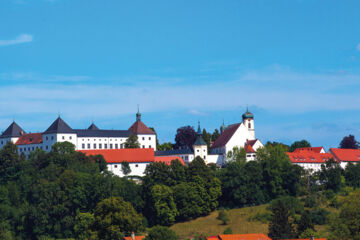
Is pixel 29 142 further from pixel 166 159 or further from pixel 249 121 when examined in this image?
pixel 249 121

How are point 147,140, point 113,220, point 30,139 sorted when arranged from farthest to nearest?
point 147,140 < point 30,139 < point 113,220

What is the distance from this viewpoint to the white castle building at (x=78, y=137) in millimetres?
99938

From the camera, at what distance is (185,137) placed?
106 m

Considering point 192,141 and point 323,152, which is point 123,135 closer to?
point 192,141

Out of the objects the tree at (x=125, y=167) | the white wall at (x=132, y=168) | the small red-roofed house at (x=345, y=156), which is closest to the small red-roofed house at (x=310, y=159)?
the small red-roofed house at (x=345, y=156)

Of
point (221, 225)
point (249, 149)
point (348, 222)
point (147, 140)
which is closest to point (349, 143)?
point (249, 149)

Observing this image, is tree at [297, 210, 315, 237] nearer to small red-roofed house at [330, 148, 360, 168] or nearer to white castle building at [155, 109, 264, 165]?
white castle building at [155, 109, 264, 165]

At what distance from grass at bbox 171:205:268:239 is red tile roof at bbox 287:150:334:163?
52.5ft

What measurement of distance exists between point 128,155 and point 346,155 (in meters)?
31.1

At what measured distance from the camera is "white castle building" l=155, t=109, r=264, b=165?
94.7 m

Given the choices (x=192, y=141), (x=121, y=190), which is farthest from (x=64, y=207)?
(x=192, y=141)

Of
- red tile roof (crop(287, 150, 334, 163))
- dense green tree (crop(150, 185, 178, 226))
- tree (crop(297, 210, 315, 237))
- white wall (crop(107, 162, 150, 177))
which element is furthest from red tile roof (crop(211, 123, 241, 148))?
tree (crop(297, 210, 315, 237))

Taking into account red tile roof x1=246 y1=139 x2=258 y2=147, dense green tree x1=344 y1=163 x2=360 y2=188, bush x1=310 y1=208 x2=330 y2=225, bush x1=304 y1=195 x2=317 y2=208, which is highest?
red tile roof x1=246 y1=139 x2=258 y2=147

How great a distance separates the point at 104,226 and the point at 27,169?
3630cm
